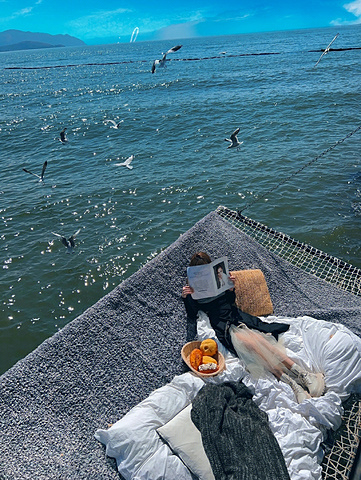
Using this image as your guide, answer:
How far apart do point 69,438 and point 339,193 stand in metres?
9.52

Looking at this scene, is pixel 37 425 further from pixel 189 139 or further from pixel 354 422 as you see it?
pixel 189 139

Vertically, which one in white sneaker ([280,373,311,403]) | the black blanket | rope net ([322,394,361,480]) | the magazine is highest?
the magazine

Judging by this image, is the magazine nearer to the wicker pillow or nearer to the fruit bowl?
the wicker pillow

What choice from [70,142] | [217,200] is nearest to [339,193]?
[217,200]

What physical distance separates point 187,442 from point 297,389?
1318mm

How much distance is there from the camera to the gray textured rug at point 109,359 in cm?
314

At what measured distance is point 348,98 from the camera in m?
19.5

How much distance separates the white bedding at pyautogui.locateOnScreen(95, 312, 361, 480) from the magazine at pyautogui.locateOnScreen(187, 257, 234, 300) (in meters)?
0.82

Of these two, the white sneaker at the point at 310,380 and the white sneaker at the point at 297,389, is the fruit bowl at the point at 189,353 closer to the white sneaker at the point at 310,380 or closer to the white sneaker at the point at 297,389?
the white sneaker at the point at 297,389

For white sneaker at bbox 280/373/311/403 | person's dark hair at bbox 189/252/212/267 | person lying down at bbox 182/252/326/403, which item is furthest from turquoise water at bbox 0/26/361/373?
white sneaker at bbox 280/373/311/403

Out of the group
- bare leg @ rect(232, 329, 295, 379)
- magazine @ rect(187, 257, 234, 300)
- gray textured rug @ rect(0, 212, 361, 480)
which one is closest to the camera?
gray textured rug @ rect(0, 212, 361, 480)

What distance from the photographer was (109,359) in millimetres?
3979

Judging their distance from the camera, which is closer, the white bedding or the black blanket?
the black blanket

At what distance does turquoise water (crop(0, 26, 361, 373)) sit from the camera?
24.5 feet
